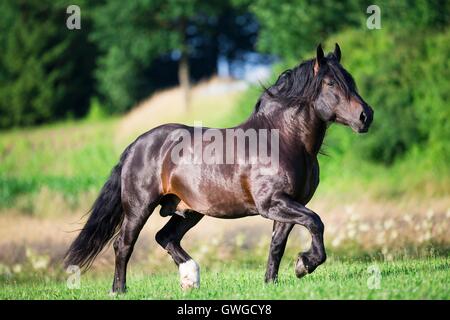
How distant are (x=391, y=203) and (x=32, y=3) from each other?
118 feet

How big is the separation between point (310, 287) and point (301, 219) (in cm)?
64

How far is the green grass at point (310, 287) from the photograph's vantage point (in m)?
6.72

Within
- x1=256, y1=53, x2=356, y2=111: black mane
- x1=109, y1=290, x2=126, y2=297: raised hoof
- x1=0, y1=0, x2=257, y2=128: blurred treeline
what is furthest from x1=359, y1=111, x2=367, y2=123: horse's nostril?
x1=0, y1=0, x2=257, y2=128: blurred treeline

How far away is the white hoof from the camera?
7.94 meters

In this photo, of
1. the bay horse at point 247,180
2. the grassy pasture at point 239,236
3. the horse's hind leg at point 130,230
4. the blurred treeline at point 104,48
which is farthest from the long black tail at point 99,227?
the blurred treeline at point 104,48

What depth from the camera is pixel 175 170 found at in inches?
318

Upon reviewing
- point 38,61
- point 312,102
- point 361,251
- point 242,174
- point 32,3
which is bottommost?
point 361,251

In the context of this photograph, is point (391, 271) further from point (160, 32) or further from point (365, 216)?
point (160, 32)

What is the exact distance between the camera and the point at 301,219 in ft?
23.9

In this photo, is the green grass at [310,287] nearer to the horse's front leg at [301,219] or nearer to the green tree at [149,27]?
the horse's front leg at [301,219]

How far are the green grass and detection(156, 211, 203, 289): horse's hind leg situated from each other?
143 mm

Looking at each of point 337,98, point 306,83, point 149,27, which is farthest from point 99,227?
point 149,27

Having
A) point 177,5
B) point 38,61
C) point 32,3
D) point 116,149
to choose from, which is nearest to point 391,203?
point 116,149

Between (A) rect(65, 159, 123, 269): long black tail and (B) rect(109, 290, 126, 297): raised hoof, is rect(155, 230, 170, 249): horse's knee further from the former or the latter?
(B) rect(109, 290, 126, 297): raised hoof
